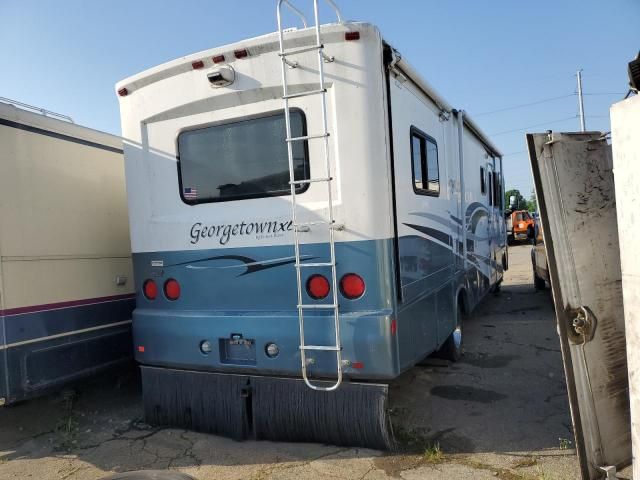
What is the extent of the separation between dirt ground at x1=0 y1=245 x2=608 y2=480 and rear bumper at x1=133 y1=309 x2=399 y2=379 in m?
0.61

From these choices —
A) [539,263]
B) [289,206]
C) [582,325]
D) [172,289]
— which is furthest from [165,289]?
[539,263]

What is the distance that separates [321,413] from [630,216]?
2522mm

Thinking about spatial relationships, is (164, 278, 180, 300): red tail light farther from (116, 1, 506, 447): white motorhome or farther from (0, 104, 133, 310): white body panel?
(0, 104, 133, 310): white body panel

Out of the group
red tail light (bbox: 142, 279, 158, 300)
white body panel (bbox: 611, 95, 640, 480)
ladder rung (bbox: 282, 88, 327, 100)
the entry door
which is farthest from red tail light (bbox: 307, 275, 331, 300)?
the entry door

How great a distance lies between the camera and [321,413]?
369cm

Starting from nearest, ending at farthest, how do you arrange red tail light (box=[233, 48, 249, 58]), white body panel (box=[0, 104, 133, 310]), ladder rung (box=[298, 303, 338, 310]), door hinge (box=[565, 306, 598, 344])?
door hinge (box=[565, 306, 598, 344])
ladder rung (box=[298, 303, 338, 310])
red tail light (box=[233, 48, 249, 58])
white body panel (box=[0, 104, 133, 310])

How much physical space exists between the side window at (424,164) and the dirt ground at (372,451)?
1961mm

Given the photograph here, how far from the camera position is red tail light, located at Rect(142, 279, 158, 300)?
14.0 feet

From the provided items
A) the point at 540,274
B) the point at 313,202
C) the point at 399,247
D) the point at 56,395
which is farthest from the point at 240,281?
the point at 540,274

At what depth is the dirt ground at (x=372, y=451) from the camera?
348 cm

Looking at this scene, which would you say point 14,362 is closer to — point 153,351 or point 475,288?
point 153,351

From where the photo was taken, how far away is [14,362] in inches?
157

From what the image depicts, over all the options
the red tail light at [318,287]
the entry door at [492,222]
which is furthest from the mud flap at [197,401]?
the entry door at [492,222]

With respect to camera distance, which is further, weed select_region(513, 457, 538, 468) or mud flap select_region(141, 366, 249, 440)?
mud flap select_region(141, 366, 249, 440)
